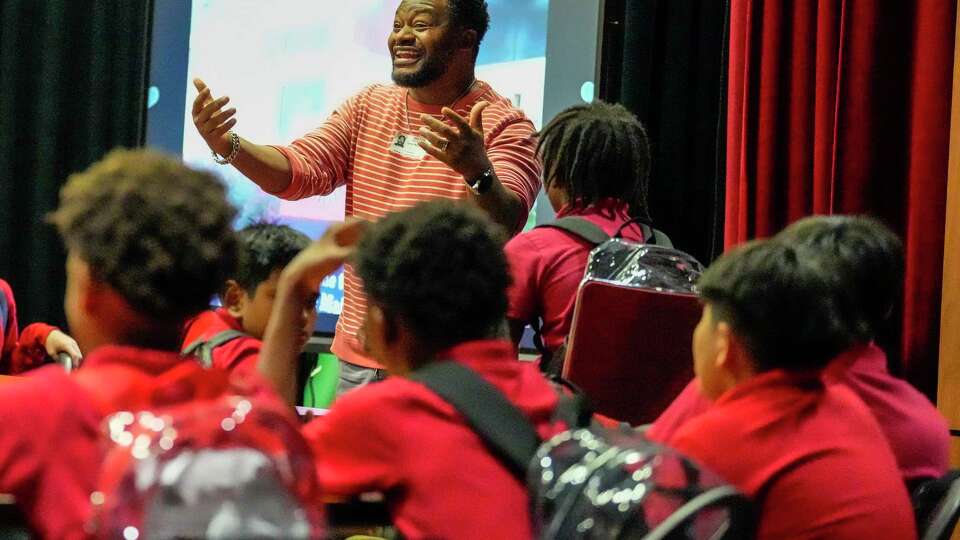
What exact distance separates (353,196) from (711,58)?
65.0 inches

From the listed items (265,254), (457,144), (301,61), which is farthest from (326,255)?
(301,61)

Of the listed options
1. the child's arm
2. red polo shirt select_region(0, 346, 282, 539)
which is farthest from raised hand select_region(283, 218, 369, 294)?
red polo shirt select_region(0, 346, 282, 539)

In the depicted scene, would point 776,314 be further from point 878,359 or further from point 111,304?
point 111,304

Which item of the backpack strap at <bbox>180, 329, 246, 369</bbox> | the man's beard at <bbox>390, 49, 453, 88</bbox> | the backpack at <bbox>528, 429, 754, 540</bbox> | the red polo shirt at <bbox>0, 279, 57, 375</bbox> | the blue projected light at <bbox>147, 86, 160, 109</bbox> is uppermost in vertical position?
the man's beard at <bbox>390, 49, 453, 88</bbox>

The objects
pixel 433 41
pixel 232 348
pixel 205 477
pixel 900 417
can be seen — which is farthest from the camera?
pixel 433 41

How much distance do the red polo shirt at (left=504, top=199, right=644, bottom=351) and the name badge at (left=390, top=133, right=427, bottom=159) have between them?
52cm

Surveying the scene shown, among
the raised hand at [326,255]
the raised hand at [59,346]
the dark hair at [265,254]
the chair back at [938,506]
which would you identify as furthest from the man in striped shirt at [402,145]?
the chair back at [938,506]

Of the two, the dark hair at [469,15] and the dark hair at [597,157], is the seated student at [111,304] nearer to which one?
the dark hair at [597,157]

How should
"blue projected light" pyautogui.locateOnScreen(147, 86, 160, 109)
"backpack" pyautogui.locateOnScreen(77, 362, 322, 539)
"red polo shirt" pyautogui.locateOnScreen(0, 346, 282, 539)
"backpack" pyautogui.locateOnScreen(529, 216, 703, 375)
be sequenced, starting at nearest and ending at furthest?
"backpack" pyautogui.locateOnScreen(77, 362, 322, 539), "red polo shirt" pyautogui.locateOnScreen(0, 346, 282, 539), "backpack" pyautogui.locateOnScreen(529, 216, 703, 375), "blue projected light" pyautogui.locateOnScreen(147, 86, 160, 109)

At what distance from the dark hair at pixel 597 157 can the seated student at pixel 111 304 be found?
139cm

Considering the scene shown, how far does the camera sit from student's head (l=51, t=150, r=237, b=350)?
124cm

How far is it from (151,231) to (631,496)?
0.58m

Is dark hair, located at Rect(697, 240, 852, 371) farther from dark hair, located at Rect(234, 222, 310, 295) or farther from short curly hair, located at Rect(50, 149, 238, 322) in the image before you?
dark hair, located at Rect(234, 222, 310, 295)

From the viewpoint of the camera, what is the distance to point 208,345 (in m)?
2.06
